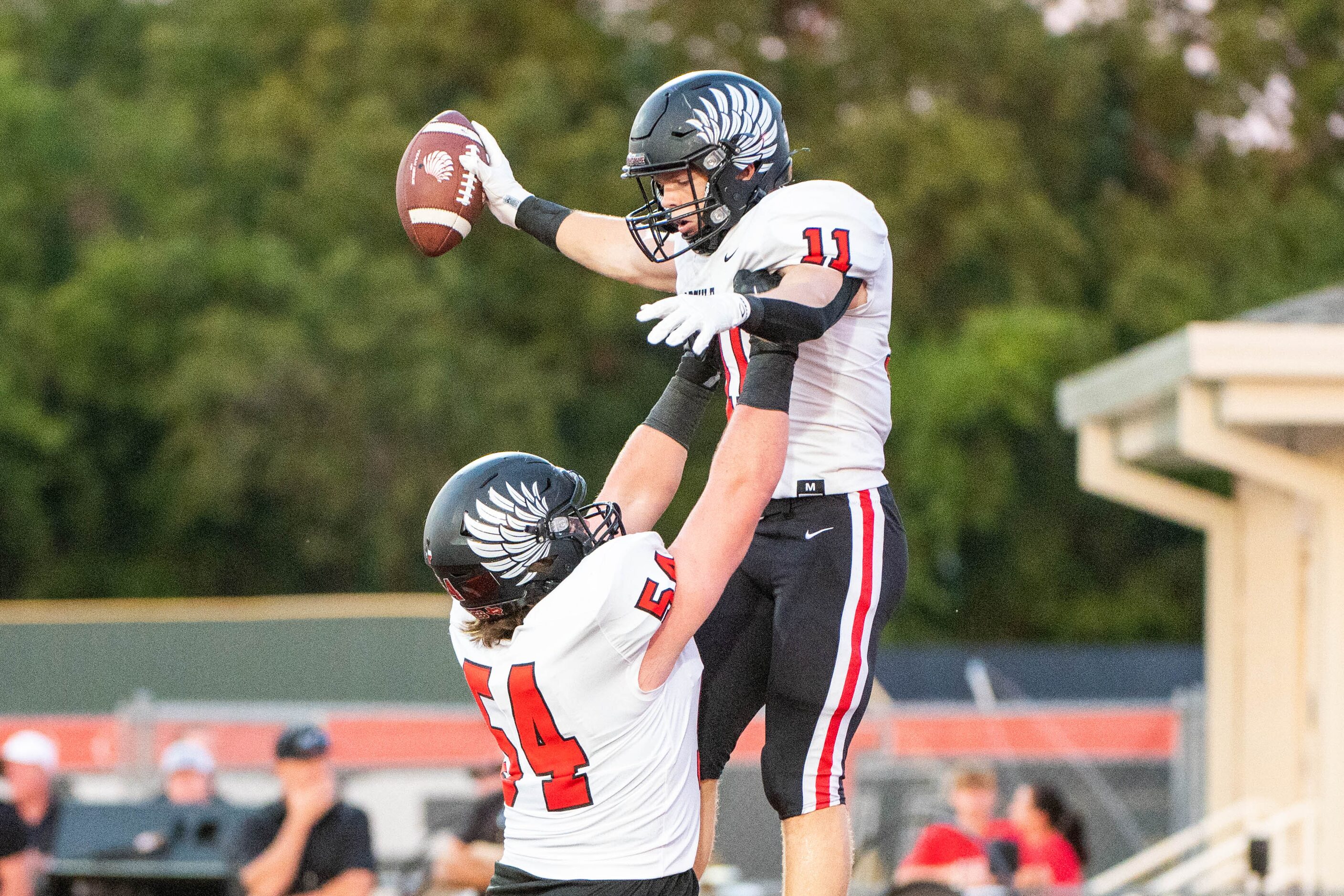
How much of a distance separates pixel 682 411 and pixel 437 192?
2.53ft

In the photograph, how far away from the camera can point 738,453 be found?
3.43 metres

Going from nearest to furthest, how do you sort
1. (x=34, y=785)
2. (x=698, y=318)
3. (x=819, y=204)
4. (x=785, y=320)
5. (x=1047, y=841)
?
(x=698, y=318), (x=785, y=320), (x=819, y=204), (x=34, y=785), (x=1047, y=841)

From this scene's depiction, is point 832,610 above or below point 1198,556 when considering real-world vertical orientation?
above

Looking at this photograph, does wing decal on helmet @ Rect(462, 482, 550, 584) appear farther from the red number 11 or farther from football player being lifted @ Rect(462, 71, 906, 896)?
the red number 11

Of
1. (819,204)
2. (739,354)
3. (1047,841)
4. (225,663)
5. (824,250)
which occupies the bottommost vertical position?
(225,663)

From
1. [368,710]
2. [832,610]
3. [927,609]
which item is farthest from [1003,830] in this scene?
[927,609]

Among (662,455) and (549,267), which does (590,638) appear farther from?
(549,267)

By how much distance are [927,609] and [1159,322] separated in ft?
19.2

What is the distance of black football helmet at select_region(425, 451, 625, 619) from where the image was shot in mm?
3406

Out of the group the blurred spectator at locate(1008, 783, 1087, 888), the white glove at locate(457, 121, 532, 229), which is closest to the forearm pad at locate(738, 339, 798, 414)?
the white glove at locate(457, 121, 532, 229)

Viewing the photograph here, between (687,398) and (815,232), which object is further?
(687,398)

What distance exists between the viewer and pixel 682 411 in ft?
13.3

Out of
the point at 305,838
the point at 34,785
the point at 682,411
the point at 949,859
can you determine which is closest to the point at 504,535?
the point at 682,411

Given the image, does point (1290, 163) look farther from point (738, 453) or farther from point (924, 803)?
point (738, 453)
